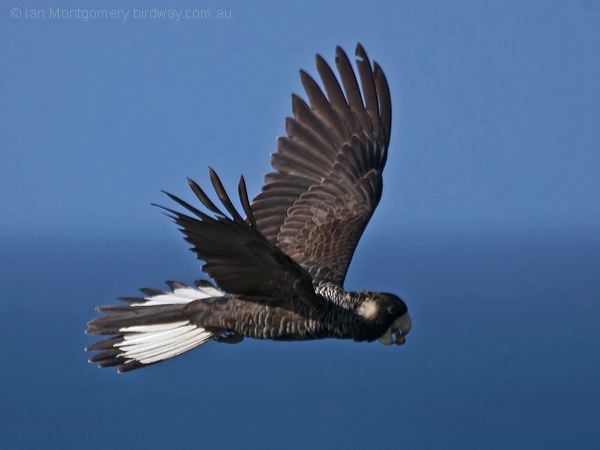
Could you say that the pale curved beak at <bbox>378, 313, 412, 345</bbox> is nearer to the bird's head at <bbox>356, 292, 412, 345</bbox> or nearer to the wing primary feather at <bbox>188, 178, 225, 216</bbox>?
the bird's head at <bbox>356, 292, 412, 345</bbox>

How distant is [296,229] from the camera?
11.0m

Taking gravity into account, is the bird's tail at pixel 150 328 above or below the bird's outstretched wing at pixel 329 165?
below

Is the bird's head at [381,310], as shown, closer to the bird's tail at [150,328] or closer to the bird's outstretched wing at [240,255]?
the bird's outstretched wing at [240,255]

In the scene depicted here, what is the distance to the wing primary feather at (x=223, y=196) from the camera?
836cm

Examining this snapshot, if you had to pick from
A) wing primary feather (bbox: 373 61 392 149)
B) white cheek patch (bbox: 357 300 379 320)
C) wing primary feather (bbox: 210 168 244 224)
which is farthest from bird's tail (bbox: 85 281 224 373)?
wing primary feather (bbox: 373 61 392 149)

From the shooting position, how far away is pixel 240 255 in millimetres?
9156

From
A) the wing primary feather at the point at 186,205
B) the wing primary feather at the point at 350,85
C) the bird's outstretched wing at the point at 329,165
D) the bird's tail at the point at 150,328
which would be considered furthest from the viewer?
the wing primary feather at the point at 350,85

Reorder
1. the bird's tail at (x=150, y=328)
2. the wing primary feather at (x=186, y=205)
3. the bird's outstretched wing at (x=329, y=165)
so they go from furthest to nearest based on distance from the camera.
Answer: the bird's outstretched wing at (x=329, y=165) < the bird's tail at (x=150, y=328) < the wing primary feather at (x=186, y=205)

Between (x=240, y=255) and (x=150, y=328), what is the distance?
57.8 inches

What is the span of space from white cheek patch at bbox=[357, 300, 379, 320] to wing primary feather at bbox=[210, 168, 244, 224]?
147 cm

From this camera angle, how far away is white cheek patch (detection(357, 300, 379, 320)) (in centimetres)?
964

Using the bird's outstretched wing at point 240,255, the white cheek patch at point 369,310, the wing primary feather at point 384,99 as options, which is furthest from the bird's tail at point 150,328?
the wing primary feather at point 384,99

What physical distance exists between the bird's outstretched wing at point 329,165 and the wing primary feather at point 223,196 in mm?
2278

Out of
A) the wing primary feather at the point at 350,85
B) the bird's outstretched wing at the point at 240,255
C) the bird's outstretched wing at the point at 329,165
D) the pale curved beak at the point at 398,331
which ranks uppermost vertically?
the wing primary feather at the point at 350,85
